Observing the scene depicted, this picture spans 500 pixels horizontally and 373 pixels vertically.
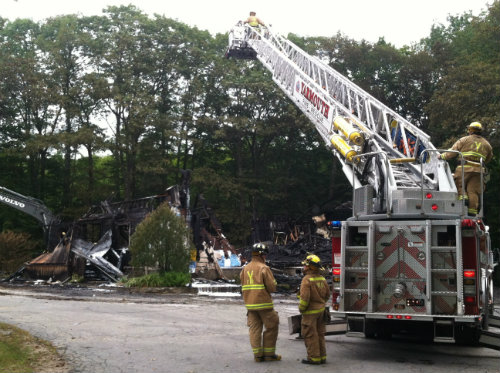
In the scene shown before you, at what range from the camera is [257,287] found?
26.5 feet

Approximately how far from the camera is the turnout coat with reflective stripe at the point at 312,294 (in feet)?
26.6

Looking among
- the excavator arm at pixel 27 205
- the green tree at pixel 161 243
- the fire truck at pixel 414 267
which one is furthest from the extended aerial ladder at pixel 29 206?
the fire truck at pixel 414 267

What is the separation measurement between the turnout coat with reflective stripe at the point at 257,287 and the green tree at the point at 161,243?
12537mm

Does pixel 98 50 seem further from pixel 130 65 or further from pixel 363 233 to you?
pixel 363 233

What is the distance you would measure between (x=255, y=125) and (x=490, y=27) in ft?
56.4

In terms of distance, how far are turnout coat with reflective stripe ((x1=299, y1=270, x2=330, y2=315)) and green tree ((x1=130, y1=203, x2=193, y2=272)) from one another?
12.8 meters

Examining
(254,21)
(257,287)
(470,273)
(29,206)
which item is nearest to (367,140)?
(470,273)

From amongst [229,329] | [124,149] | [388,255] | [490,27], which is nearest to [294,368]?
[388,255]

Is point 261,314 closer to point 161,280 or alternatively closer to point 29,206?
point 161,280

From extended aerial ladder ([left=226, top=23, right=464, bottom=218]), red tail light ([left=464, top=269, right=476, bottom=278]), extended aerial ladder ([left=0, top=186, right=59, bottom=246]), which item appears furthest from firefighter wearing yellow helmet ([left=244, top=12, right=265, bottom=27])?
red tail light ([left=464, top=269, right=476, bottom=278])

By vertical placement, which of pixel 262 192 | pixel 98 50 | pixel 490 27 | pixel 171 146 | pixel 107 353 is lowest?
pixel 107 353

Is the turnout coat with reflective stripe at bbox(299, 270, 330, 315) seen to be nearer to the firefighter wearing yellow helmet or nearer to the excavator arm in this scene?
the firefighter wearing yellow helmet

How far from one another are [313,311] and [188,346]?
2.17 metres

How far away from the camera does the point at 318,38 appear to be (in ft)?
144
